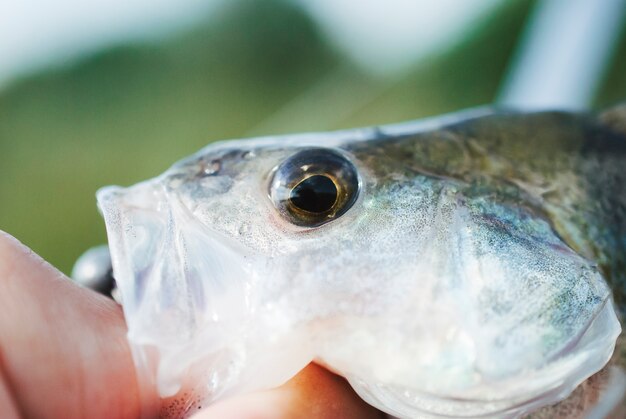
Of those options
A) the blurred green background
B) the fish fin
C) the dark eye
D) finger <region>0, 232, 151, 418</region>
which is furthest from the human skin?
the blurred green background

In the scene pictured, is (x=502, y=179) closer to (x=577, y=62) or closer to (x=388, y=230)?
(x=388, y=230)

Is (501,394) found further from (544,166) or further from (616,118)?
(616,118)

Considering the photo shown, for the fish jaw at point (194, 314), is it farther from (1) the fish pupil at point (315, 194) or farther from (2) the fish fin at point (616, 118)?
(2) the fish fin at point (616, 118)

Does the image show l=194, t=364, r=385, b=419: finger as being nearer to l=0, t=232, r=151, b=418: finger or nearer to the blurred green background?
l=0, t=232, r=151, b=418: finger

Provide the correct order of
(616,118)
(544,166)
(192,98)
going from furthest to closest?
(192,98), (616,118), (544,166)

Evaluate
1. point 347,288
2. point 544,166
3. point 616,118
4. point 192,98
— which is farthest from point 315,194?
point 192,98
